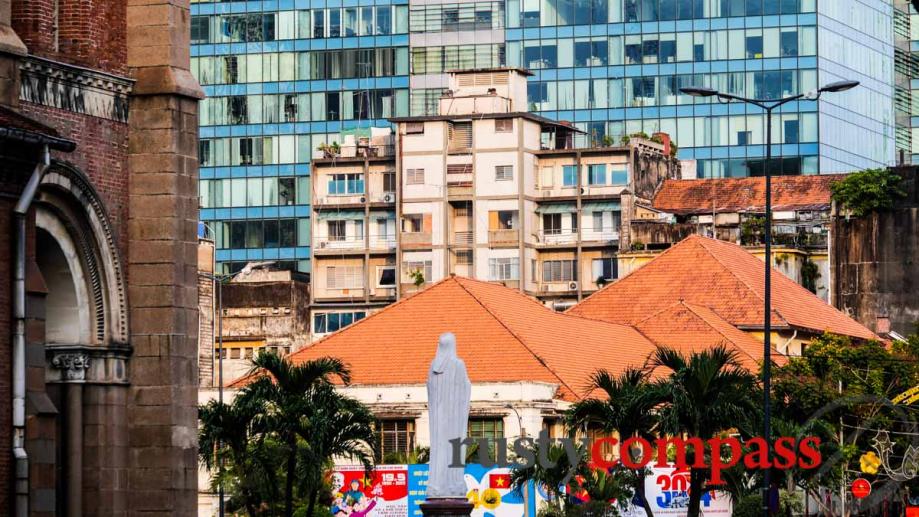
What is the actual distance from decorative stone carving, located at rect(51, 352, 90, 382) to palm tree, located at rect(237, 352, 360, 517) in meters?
13.3

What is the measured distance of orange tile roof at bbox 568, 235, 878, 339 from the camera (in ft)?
349

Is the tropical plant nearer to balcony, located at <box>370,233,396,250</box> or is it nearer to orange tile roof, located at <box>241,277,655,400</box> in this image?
balcony, located at <box>370,233,396,250</box>

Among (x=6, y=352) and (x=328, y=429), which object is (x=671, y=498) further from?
(x=6, y=352)

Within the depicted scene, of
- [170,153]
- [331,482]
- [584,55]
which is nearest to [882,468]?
[331,482]

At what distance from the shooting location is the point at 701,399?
57.2 meters

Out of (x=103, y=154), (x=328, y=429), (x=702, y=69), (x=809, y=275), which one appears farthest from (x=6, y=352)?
(x=702, y=69)

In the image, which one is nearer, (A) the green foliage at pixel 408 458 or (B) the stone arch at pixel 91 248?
(B) the stone arch at pixel 91 248

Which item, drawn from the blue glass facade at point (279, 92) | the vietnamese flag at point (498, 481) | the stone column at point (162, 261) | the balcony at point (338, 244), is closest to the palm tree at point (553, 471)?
the vietnamese flag at point (498, 481)

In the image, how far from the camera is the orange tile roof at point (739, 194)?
5202 inches

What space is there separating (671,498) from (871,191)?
40476mm

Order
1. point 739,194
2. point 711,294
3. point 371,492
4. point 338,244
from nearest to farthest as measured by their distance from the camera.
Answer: point 371,492
point 711,294
point 739,194
point 338,244

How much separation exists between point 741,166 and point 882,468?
63.5 m

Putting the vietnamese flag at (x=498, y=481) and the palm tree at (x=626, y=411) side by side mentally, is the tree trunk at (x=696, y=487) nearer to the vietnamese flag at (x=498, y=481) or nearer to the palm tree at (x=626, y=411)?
the palm tree at (x=626, y=411)

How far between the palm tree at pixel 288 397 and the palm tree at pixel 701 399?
734 cm
